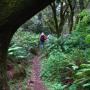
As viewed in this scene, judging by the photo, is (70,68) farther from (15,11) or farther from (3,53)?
(15,11)

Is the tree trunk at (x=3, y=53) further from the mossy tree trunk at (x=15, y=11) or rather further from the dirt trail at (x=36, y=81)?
the dirt trail at (x=36, y=81)

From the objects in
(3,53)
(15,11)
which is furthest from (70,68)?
(15,11)

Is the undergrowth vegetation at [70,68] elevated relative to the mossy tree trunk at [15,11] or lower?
lower

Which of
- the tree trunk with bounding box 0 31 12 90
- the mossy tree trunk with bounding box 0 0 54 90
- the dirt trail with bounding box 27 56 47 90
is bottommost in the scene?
the dirt trail with bounding box 27 56 47 90

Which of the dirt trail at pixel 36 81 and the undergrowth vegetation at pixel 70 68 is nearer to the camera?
the undergrowth vegetation at pixel 70 68

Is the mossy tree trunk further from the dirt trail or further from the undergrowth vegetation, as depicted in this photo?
the dirt trail

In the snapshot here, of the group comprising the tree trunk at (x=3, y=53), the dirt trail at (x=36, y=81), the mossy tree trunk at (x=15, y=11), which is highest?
the mossy tree trunk at (x=15, y=11)

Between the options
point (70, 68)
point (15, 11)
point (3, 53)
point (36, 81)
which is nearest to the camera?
point (15, 11)

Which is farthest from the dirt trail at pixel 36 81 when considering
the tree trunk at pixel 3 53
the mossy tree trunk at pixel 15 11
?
the mossy tree trunk at pixel 15 11

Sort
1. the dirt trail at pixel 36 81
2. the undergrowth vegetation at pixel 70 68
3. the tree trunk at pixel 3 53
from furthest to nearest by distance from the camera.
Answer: the dirt trail at pixel 36 81 < the undergrowth vegetation at pixel 70 68 < the tree trunk at pixel 3 53

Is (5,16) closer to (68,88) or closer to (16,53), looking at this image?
(68,88)

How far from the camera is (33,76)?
12.4 meters

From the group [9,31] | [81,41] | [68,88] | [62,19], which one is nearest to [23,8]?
[9,31]

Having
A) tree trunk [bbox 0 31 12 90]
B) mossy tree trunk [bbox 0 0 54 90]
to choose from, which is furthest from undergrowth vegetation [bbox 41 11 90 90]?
mossy tree trunk [bbox 0 0 54 90]
